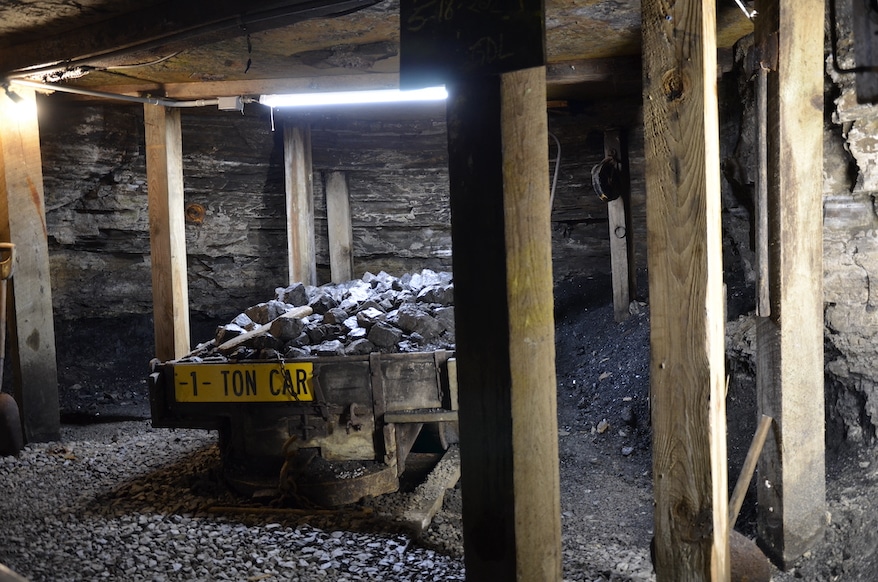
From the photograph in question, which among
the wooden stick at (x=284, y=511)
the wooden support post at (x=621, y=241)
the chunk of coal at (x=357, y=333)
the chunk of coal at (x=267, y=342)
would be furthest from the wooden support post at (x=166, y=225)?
the wooden support post at (x=621, y=241)

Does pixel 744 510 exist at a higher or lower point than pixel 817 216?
lower

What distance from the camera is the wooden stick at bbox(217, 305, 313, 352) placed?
15.0ft

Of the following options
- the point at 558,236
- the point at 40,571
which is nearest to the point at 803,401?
the point at 40,571

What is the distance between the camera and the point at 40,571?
3.33 metres

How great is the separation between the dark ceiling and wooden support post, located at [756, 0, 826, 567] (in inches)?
44.4

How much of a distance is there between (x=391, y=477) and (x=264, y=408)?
0.84 meters

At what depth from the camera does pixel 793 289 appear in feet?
10.6

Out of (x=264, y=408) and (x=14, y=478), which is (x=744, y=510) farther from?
(x=14, y=478)

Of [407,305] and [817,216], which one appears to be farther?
[407,305]

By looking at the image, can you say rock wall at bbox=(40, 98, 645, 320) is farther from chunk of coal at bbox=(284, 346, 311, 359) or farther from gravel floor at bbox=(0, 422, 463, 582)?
chunk of coal at bbox=(284, 346, 311, 359)

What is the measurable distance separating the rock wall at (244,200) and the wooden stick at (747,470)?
441 centimetres

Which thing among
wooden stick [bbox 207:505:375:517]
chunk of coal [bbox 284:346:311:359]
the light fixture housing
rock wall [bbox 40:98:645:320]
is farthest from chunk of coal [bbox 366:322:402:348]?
rock wall [bbox 40:98:645:320]

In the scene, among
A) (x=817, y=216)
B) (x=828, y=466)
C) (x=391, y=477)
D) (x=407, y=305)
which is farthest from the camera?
(x=407, y=305)

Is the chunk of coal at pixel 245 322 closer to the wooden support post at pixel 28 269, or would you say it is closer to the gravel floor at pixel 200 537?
the gravel floor at pixel 200 537
